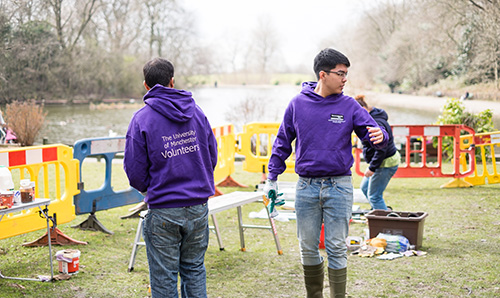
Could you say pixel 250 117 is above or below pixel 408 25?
below

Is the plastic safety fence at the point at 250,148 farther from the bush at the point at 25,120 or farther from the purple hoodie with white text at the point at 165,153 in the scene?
the purple hoodie with white text at the point at 165,153

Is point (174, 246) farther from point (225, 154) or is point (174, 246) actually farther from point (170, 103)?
point (225, 154)

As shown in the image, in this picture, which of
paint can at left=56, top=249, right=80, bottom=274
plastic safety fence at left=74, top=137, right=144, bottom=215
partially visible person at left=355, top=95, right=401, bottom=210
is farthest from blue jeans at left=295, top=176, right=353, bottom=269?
A: plastic safety fence at left=74, top=137, right=144, bottom=215

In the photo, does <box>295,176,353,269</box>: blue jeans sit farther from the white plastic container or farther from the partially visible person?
the partially visible person

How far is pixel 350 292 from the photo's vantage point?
4.96 m

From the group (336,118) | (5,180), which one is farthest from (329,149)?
(5,180)

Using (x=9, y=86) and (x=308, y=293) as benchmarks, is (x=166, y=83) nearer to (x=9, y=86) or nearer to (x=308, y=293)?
(x=308, y=293)

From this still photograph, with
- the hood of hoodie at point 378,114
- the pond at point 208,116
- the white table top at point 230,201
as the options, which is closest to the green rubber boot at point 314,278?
the white table top at point 230,201

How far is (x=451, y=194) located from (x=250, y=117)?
9430 mm

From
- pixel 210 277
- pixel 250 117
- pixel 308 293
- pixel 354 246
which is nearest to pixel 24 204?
pixel 210 277

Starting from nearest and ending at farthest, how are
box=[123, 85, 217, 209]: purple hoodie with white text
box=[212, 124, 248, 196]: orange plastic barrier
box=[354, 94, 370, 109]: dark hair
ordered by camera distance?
box=[123, 85, 217, 209]: purple hoodie with white text < box=[354, 94, 370, 109]: dark hair < box=[212, 124, 248, 196]: orange plastic barrier

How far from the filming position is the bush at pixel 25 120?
15.2 m

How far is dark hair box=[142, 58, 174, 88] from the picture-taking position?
356cm

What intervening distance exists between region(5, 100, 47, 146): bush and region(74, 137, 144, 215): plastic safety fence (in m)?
8.31
